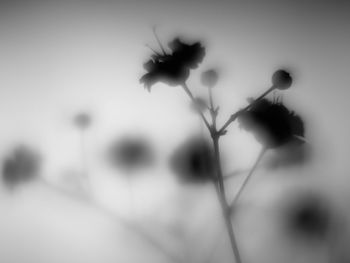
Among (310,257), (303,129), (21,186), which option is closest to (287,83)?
(303,129)

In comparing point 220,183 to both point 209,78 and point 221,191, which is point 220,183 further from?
point 209,78

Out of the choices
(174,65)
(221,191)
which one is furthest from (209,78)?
(221,191)

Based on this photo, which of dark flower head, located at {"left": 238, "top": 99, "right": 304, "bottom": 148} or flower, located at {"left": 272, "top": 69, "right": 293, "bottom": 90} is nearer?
flower, located at {"left": 272, "top": 69, "right": 293, "bottom": 90}

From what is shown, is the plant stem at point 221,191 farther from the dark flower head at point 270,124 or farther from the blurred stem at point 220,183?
the dark flower head at point 270,124

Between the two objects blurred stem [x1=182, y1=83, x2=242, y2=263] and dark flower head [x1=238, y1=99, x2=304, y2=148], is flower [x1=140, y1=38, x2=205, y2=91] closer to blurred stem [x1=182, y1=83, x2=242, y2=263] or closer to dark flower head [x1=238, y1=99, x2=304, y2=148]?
blurred stem [x1=182, y1=83, x2=242, y2=263]

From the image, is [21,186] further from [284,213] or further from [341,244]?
→ [341,244]

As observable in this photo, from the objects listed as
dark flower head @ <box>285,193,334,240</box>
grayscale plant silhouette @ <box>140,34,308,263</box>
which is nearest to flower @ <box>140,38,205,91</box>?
grayscale plant silhouette @ <box>140,34,308,263</box>
